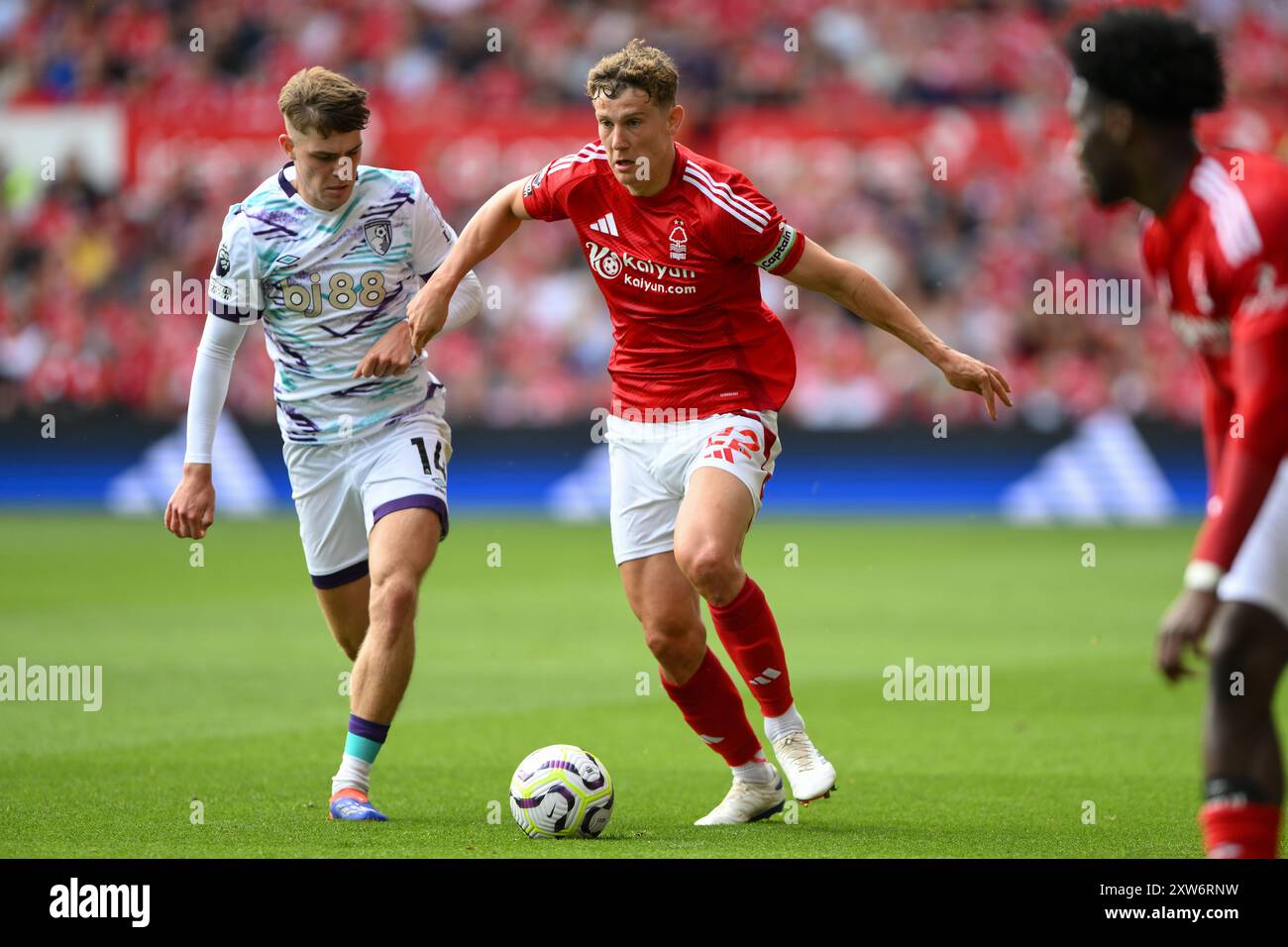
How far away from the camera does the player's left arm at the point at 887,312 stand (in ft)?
21.5

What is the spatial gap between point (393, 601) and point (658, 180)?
6.34 feet

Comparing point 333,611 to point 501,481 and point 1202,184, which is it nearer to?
point 1202,184

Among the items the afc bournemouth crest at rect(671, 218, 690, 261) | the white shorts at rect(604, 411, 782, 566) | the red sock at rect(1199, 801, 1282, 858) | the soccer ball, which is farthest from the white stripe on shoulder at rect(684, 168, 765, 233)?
the red sock at rect(1199, 801, 1282, 858)

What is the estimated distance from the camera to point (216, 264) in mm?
7367

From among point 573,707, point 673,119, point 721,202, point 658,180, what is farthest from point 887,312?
point 573,707

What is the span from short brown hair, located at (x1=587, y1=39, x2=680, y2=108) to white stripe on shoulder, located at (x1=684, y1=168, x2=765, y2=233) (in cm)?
31

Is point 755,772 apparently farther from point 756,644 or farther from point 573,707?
point 573,707

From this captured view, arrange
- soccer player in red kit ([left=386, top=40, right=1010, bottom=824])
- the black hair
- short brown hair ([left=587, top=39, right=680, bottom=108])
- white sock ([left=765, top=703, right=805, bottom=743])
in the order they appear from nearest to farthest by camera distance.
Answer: the black hair
short brown hair ([left=587, top=39, right=680, bottom=108])
soccer player in red kit ([left=386, top=40, right=1010, bottom=824])
white sock ([left=765, top=703, right=805, bottom=743])

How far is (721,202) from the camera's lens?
6.86 metres

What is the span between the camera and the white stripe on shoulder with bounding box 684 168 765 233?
22.3ft

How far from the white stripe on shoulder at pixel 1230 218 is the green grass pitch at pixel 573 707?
2.63m

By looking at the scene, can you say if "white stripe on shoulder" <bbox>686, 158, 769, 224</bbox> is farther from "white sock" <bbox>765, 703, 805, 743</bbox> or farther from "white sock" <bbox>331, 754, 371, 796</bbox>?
"white sock" <bbox>331, 754, 371, 796</bbox>

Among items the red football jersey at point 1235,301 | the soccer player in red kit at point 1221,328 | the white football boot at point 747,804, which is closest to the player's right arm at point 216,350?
the white football boot at point 747,804

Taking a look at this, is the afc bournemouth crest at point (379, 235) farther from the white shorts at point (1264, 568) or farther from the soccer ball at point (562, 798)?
the white shorts at point (1264, 568)
